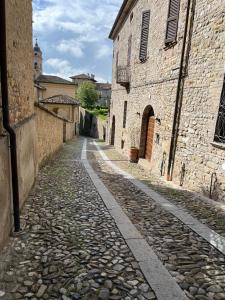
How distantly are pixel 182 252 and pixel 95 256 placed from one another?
3.72 feet

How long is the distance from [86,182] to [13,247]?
3.60 meters

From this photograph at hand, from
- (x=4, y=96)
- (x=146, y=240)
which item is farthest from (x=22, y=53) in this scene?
(x=146, y=240)

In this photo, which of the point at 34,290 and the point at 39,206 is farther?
the point at 39,206

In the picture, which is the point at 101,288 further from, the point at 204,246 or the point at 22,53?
the point at 22,53

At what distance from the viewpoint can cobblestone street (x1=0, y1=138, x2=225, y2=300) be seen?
2.48m

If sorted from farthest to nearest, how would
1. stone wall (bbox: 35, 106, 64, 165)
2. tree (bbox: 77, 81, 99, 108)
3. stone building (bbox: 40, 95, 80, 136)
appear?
tree (bbox: 77, 81, 99, 108)
stone building (bbox: 40, 95, 80, 136)
stone wall (bbox: 35, 106, 64, 165)

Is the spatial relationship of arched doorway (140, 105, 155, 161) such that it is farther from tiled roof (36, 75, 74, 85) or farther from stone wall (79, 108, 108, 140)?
tiled roof (36, 75, 74, 85)

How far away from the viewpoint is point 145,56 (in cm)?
1164

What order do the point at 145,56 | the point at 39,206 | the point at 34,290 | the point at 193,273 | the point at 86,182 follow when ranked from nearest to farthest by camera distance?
1. the point at 34,290
2. the point at 193,273
3. the point at 39,206
4. the point at 86,182
5. the point at 145,56

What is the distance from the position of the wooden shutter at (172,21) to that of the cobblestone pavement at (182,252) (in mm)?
6267

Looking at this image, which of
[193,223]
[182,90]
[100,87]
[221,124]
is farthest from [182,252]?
[100,87]

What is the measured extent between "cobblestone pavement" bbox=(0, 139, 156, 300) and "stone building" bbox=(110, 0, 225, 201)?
10.7ft

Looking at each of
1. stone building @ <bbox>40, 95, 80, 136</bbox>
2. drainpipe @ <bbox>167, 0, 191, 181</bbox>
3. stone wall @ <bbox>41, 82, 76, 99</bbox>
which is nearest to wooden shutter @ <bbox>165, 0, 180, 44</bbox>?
drainpipe @ <bbox>167, 0, 191, 181</bbox>

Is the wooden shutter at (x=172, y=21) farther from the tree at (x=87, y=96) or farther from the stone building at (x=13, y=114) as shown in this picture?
the tree at (x=87, y=96)
